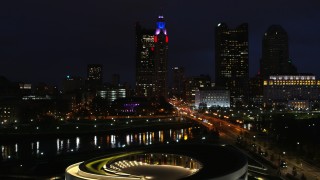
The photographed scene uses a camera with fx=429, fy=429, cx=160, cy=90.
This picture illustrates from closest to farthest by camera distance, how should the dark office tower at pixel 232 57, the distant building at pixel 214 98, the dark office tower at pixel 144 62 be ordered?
the distant building at pixel 214 98 < the dark office tower at pixel 144 62 < the dark office tower at pixel 232 57

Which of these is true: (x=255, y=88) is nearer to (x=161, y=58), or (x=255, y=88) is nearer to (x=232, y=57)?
(x=232, y=57)

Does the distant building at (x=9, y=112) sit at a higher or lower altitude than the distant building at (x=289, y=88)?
lower

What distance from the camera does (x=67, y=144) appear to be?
165ft

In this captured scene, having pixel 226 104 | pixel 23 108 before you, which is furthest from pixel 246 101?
pixel 23 108

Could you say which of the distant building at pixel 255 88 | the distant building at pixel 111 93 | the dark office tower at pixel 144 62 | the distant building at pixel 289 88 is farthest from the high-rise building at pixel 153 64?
the distant building at pixel 289 88

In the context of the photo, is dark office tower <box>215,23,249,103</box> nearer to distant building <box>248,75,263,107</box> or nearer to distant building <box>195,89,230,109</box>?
distant building <box>248,75,263,107</box>

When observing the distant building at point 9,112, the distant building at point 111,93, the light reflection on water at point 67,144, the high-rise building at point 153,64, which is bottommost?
the light reflection on water at point 67,144

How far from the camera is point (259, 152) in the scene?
1454 inches

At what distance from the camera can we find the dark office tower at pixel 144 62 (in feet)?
554

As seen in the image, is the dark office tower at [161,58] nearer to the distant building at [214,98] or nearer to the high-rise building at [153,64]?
the high-rise building at [153,64]

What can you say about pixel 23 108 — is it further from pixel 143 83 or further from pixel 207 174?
pixel 143 83

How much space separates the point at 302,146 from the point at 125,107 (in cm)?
6768

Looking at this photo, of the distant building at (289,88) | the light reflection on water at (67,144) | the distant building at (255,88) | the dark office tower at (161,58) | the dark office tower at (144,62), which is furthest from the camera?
the dark office tower at (161,58)

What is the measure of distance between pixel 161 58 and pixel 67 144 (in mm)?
123166
